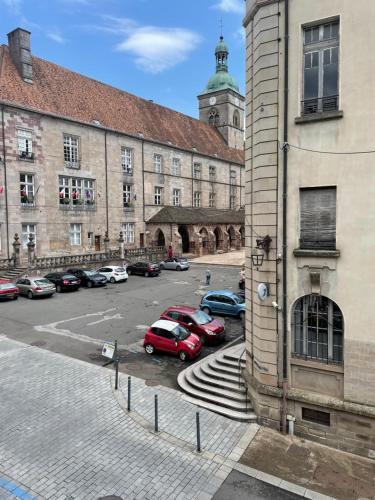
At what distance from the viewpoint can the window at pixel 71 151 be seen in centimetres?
3578

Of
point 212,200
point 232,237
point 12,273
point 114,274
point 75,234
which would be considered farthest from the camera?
point 212,200

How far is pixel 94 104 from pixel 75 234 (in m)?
14.6

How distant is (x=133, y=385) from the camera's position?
12.9 metres

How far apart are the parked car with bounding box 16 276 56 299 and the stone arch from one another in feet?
67.0

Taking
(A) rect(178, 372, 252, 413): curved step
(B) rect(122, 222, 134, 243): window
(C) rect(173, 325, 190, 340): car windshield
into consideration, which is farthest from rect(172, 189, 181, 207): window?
(A) rect(178, 372, 252, 413): curved step

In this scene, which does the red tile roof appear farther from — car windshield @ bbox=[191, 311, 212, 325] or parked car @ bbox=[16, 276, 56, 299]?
car windshield @ bbox=[191, 311, 212, 325]

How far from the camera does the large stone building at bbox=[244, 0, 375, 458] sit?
9.24 m

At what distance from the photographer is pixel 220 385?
12.3 m

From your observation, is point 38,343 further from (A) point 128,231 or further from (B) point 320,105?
(A) point 128,231

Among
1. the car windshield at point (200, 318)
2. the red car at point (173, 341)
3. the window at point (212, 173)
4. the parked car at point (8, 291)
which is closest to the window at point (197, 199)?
the window at point (212, 173)

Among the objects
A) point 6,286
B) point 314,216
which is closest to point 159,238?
point 6,286

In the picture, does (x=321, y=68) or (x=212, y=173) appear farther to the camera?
(x=212, y=173)

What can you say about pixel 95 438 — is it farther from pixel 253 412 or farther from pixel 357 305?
pixel 357 305

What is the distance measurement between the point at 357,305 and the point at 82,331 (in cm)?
1343
